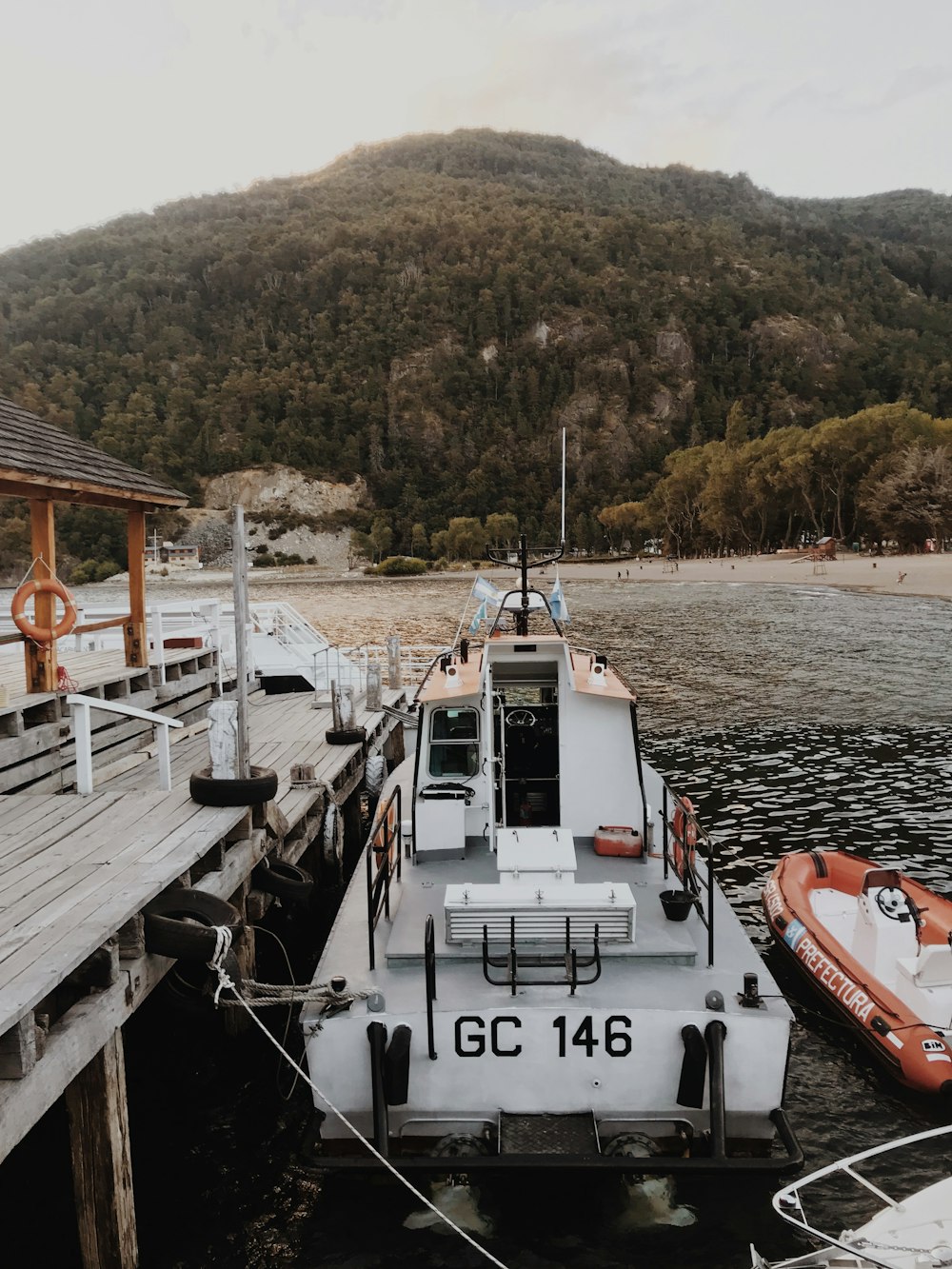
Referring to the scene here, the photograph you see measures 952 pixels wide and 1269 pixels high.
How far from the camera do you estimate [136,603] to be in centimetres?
1246

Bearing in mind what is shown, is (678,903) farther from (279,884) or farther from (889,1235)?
(279,884)

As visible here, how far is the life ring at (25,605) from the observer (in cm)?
968

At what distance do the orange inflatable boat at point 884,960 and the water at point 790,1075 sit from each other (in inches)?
19.4

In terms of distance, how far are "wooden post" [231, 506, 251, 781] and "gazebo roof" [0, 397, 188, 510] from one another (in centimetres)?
278

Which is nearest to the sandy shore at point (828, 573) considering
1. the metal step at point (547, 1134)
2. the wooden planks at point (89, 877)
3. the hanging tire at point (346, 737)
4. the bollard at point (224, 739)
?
the hanging tire at point (346, 737)

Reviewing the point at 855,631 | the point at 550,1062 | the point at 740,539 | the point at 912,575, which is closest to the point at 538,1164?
the point at 550,1062

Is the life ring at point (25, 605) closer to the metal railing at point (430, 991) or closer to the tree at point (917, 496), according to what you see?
the metal railing at point (430, 991)

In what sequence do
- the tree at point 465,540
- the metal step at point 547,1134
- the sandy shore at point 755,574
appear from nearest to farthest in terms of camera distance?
the metal step at point 547,1134
the sandy shore at point 755,574
the tree at point 465,540

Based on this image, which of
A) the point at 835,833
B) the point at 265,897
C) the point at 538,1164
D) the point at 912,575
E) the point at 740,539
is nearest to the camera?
the point at 538,1164

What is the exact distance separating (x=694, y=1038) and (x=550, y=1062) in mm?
998

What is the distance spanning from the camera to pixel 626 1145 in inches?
234

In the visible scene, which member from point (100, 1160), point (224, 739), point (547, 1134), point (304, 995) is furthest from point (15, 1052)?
point (224, 739)

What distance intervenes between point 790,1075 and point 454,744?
15.0 ft

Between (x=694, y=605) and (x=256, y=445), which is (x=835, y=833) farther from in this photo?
(x=256, y=445)
